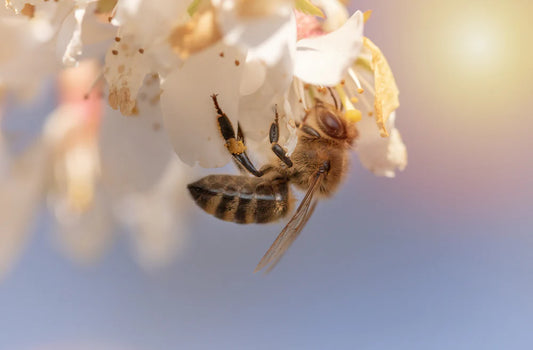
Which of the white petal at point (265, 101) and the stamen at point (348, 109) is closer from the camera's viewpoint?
the white petal at point (265, 101)

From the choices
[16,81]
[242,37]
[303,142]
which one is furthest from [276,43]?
[16,81]

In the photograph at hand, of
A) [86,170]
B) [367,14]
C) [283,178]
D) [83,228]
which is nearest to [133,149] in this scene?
[86,170]

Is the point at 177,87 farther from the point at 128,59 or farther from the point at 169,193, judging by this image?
the point at 169,193

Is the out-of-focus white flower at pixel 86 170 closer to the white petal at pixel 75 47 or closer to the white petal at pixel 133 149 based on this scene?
the white petal at pixel 133 149

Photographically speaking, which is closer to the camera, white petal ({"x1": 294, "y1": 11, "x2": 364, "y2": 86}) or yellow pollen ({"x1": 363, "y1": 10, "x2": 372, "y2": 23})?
white petal ({"x1": 294, "y1": 11, "x2": 364, "y2": 86})

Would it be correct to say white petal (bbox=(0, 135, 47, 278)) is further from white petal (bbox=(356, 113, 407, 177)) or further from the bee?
white petal (bbox=(356, 113, 407, 177))

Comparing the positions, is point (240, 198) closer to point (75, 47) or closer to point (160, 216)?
point (75, 47)

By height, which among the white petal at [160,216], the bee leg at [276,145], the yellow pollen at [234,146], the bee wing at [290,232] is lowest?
the white petal at [160,216]

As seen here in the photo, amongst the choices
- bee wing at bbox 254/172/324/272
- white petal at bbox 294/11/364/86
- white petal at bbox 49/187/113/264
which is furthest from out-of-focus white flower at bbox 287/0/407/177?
white petal at bbox 49/187/113/264

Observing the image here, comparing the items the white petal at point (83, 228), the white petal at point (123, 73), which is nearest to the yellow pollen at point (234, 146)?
the white petal at point (123, 73)
